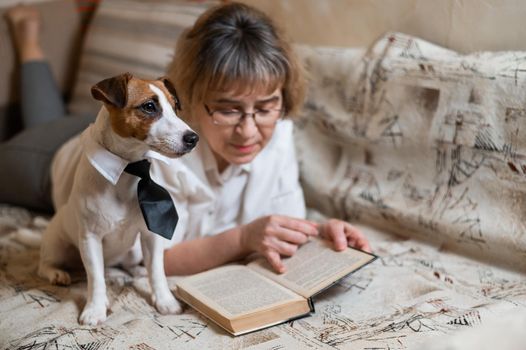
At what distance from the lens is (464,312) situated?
929 millimetres

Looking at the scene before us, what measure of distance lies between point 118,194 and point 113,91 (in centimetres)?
19

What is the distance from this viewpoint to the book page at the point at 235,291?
36.7 inches

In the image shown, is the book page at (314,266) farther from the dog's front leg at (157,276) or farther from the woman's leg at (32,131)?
the woman's leg at (32,131)

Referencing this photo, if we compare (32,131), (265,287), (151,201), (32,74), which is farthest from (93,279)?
(32,74)

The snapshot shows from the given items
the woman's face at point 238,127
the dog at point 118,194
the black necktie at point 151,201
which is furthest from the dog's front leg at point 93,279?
the woman's face at point 238,127

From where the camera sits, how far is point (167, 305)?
3.27 feet

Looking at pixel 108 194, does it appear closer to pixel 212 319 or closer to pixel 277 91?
pixel 212 319

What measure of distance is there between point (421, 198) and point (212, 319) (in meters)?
0.56

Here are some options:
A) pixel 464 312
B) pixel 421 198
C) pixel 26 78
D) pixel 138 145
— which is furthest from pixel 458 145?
pixel 26 78

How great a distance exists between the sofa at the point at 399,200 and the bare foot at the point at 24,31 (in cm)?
58

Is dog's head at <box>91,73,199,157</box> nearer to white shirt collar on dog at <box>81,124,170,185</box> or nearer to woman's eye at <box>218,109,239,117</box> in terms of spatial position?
white shirt collar on dog at <box>81,124,170,185</box>

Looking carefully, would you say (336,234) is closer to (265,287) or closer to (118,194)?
(265,287)

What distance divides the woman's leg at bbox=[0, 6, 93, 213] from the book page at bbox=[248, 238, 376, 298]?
2.46 feet

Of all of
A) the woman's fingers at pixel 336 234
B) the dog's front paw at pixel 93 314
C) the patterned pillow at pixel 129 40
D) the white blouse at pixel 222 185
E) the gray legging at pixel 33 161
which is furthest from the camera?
the patterned pillow at pixel 129 40
